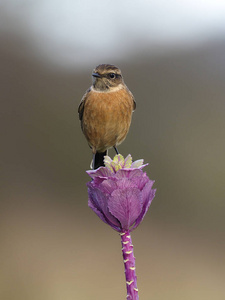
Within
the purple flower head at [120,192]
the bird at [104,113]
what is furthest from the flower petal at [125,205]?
the bird at [104,113]

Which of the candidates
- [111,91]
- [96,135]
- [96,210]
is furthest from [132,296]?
[111,91]

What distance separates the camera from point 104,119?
100 cm

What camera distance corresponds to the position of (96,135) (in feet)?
3.34

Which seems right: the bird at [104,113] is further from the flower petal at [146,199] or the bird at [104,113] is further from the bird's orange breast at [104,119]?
the flower petal at [146,199]

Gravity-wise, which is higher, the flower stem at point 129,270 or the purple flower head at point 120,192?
the purple flower head at point 120,192

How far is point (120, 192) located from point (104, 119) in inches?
18.0

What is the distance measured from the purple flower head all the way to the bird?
0.39m

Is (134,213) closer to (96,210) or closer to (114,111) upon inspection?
(96,210)

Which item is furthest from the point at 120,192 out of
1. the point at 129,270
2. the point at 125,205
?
the point at 129,270

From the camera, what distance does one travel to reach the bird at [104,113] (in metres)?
1.00

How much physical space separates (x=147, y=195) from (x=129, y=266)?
0.14 meters

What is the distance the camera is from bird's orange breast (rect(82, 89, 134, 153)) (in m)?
1.00

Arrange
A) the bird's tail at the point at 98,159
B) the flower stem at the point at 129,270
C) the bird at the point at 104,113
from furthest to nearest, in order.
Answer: the bird's tail at the point at 98,159 < the bird at the point at 104,113 < the flower stem at the point at 129,270

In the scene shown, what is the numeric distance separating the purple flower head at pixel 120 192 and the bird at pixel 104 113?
0.39 m
